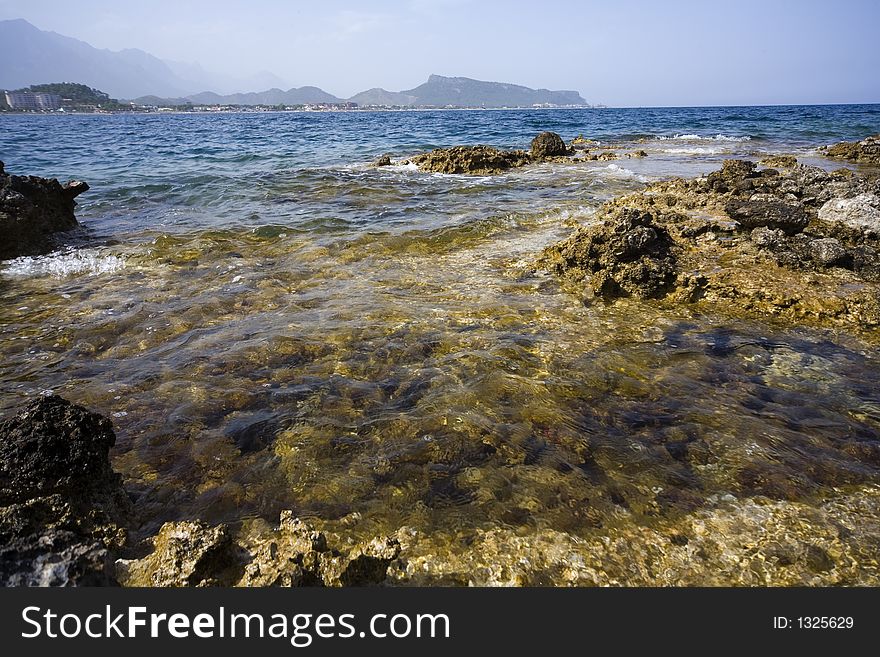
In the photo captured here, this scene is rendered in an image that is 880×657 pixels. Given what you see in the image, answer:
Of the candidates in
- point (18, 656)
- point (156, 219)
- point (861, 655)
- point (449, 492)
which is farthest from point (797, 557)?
point (156, 219)

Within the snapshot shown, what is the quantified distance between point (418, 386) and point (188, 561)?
226 centimetres

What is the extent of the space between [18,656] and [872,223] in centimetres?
1136

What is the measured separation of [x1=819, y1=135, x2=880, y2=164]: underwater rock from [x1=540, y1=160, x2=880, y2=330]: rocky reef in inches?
506

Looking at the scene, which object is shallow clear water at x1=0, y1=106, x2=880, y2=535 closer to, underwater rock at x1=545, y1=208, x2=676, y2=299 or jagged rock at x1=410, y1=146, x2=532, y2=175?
underwater rock at x1=545, y1=208, x2=676, y2=299

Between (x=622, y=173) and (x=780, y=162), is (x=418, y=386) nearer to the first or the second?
(x=622, y=173)

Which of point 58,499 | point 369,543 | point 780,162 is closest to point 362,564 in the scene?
point 369,543

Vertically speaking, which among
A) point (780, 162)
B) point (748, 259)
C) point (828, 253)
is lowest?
point (748, 259)

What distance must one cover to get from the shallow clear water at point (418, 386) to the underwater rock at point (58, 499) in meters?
0.31

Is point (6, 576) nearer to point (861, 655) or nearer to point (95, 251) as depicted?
point (861, 655)

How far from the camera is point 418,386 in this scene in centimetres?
426

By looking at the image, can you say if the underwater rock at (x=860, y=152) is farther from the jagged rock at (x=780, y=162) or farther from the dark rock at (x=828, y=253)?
the dark rock at (x=828, y=253)

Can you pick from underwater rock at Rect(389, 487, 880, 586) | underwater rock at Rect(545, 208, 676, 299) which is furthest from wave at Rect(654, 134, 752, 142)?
underwater rock at Rect(389, 487, 880, 586)

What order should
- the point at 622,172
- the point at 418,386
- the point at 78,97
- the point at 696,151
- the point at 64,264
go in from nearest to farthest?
the point at 418,386
the point at 64,264
the point at 622,172
the point at 696,151
the point at 78,97

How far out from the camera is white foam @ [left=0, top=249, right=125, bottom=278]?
25.6ft
